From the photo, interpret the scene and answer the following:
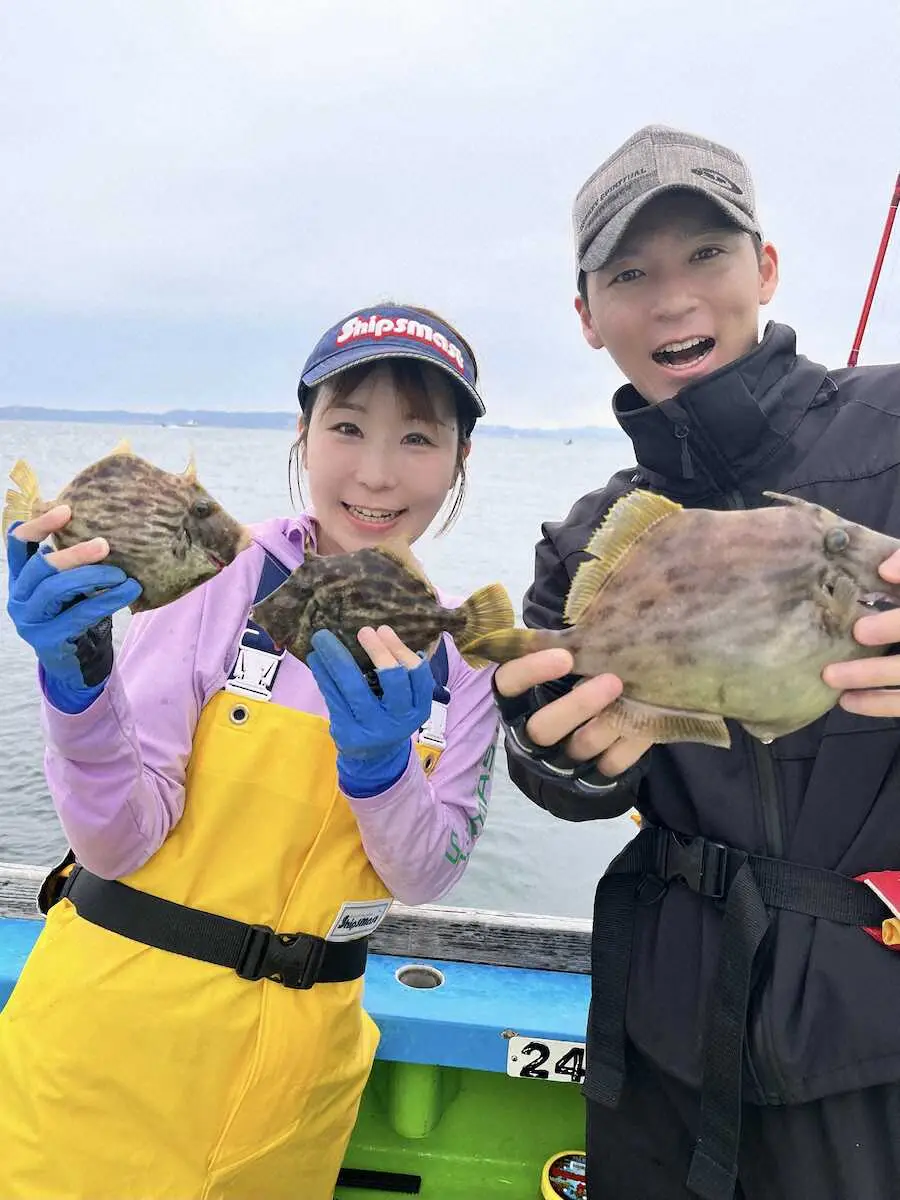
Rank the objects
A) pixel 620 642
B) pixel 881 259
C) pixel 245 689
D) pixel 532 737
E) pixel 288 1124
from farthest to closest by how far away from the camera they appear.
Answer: pixel 881 259
pixel 245 689
pixel 288 1124
pixel 532 737
pixel 620 642

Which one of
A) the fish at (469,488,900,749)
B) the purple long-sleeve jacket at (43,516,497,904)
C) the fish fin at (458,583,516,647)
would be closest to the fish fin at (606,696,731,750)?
the fish at (469,488,900,749)

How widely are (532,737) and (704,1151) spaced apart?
1124mm

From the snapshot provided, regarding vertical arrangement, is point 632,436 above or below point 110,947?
above

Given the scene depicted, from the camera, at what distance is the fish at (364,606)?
2.18 metres

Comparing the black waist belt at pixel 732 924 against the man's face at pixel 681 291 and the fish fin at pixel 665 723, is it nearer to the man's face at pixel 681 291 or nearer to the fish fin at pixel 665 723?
the fish fin at pixel 665 723

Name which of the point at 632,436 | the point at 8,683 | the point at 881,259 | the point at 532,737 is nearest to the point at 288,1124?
the point at 532,737

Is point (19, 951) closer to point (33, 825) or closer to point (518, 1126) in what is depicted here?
→ point (518, 1126)

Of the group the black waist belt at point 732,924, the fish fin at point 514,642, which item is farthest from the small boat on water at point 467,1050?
the fish fin at point 514,642

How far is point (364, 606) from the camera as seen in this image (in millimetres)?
2188

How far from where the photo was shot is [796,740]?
2225 millimetres

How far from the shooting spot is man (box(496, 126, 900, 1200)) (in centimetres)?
202

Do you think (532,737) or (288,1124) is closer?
(532,737)

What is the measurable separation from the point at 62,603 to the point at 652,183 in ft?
6.46

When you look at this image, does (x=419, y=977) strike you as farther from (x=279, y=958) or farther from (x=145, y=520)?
(x=145, y=520)
